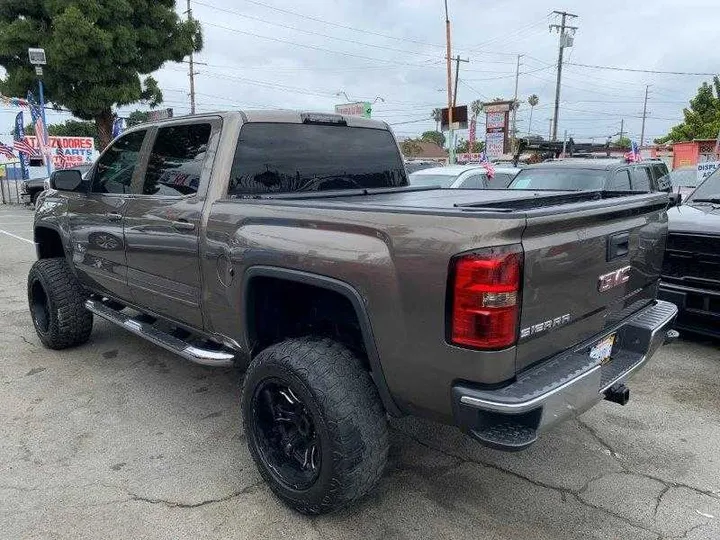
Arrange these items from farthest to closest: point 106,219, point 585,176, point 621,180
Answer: point 621,180 → point 585,176 → point 106,219

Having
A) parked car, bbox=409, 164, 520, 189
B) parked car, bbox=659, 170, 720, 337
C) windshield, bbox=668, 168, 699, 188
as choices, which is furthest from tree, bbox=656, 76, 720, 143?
parked car, bbox=659, 170, 720, 337

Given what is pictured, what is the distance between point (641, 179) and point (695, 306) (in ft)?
15.4

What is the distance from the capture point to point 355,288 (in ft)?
7.63

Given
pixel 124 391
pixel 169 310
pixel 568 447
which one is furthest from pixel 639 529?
pixel 124 391

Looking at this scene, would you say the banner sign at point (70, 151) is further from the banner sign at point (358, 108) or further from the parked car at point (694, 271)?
the parked car at point (694, 271)

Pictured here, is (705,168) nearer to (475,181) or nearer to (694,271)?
(475,181)

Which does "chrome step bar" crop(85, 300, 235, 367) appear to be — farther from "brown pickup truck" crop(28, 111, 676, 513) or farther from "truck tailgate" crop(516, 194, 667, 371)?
"truck tailgate" crop(516, 194, 667, 371)

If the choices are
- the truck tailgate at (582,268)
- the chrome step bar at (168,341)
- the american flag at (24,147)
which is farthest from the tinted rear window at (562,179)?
the american flag at (24,147)

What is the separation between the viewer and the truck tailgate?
2141mm

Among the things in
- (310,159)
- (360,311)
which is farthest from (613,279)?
(310,159)

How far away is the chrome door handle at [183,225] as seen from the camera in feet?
10.4

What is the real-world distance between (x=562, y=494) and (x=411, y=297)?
4.86 ft

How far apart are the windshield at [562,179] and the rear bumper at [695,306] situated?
3212mm

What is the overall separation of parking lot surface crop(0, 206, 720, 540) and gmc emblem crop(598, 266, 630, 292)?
3.36 feet
